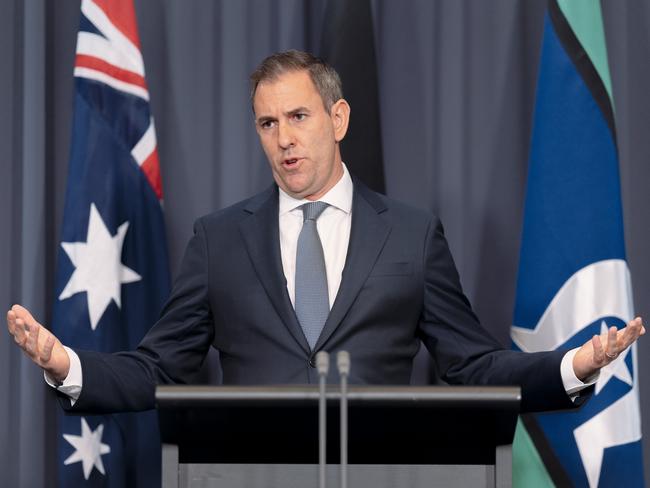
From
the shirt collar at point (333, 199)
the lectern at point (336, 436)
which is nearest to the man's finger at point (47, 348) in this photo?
the lectern at point (336, 436)

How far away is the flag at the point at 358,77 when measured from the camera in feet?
10.9

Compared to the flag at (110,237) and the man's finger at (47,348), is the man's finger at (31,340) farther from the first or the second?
the flag at (110,237)

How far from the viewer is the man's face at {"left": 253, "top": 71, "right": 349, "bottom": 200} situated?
8.25 feet

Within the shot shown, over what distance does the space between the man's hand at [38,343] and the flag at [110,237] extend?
3.97ft

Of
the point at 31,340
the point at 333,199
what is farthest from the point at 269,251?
the point at 31,340

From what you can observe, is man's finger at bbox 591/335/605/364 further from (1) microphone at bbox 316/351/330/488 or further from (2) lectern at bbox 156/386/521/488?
(1) microphone at bbox 316/351/330/488

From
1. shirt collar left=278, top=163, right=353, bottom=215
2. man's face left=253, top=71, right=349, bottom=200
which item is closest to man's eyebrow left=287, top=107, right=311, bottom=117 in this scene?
man's face left=253, top=71, right=349, bottom=200

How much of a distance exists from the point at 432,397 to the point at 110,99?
6.98 feet

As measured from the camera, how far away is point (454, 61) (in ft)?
12.0

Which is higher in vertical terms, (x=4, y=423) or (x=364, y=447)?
(x=364, y=447)

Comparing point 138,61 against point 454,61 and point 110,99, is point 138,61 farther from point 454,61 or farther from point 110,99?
point 454,61

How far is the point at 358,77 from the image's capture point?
11.0ft

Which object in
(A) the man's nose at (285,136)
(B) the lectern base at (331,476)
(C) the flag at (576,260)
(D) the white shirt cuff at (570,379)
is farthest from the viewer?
(C) the flag at (576,260)

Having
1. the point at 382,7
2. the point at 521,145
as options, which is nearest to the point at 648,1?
the point at 521,145
